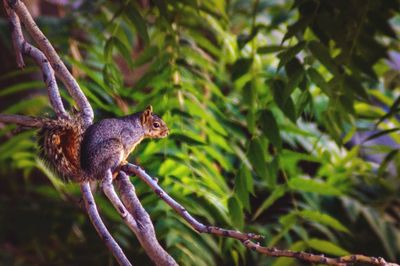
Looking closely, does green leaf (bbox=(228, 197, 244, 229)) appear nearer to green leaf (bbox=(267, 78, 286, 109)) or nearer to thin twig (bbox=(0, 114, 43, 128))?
green leaf (bbox=(267, 78, 286, 109))

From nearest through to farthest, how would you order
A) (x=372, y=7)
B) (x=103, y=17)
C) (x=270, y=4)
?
(x=372, y=7) < (x=103, y=17) < (x=270, y=4)

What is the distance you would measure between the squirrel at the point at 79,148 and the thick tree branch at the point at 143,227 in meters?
0.03

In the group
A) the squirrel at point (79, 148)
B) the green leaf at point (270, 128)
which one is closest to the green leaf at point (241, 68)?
the green leaf at point (270, 128)

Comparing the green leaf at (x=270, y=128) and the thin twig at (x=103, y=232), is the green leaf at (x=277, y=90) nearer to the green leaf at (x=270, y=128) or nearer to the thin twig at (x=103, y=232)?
the green leaf at (x=270, y=128)

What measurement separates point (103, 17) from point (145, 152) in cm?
55

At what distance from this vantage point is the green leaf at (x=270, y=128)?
1.02 metres

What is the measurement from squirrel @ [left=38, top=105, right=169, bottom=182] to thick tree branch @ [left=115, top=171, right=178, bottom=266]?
0.03 m

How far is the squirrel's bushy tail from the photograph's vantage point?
70 centimetres

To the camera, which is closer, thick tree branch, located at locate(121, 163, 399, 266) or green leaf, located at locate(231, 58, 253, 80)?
thick tree branch, located at locate(121, 163, 399, 266)

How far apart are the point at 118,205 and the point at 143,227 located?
0.03 m

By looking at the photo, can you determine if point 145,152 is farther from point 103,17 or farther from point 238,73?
point 103,17

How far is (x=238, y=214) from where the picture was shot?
947mm

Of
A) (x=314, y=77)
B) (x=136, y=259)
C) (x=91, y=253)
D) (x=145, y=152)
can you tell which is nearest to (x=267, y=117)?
(x=314, y=77)

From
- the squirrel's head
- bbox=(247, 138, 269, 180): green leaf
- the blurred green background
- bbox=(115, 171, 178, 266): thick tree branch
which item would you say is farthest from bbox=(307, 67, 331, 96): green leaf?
bbox=(115, 171, 178, 266): thick tree branch
